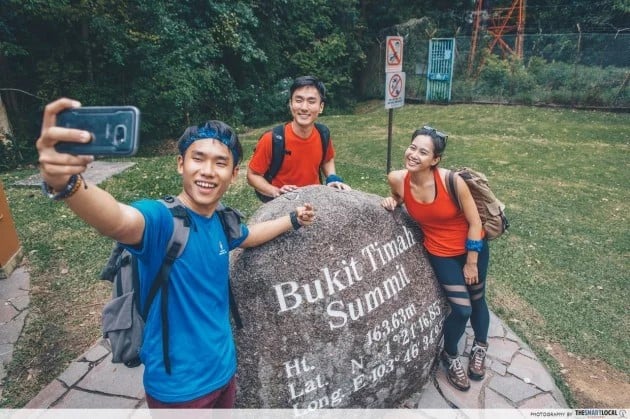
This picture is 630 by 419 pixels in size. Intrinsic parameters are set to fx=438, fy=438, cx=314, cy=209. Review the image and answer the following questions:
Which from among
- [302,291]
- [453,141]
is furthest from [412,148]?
A: [453,141]

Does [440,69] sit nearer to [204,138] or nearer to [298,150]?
[298,150]

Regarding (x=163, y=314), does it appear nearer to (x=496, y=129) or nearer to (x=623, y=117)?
(x=496, y=129)

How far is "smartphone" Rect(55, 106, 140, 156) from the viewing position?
123 cm

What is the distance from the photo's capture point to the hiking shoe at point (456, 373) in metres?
3.31

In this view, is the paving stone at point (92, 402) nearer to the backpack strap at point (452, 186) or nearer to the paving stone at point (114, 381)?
the paving stone at point (114, 381)

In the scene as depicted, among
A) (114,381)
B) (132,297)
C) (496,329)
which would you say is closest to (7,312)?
(114,381)

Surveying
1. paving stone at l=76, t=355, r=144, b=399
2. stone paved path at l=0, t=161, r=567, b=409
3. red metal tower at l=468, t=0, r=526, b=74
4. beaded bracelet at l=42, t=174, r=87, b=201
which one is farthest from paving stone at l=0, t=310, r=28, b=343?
red metal tower at l=468, t=0, r=526, b=74

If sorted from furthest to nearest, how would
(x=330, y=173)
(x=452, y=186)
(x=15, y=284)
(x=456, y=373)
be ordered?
(x=15, y=284) → (x=330, y=173) → (x=456, y=373) → (x=452, y=186)

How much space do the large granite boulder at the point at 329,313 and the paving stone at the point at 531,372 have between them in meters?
0.98

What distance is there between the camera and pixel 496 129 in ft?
40.7

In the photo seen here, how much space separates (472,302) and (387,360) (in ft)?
3.02

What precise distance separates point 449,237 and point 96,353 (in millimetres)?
3002

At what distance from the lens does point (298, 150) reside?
3.50m

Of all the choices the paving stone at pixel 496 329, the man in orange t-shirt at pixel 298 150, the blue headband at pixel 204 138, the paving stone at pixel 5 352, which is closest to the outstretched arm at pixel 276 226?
the blue headband at pixel 204 138
